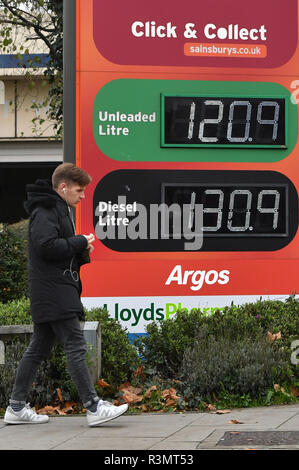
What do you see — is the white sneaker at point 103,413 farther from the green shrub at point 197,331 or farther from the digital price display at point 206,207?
the digital price display at point 206,207

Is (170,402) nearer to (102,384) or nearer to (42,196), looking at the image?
(102,384)

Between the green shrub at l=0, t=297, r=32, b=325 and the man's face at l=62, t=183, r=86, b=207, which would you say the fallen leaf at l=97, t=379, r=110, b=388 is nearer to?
the green shrub at l=0, t=297, r=32, b=325

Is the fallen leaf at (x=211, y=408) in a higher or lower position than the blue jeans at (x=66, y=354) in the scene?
lower

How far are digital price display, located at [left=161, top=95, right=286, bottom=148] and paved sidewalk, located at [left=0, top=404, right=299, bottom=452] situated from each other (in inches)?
118

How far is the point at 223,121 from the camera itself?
9602 millimetres

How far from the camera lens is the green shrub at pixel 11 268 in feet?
44.0

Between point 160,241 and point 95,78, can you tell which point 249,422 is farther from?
point 95,78

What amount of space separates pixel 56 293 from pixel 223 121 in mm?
3367

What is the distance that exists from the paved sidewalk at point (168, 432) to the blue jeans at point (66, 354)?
10.7 inches

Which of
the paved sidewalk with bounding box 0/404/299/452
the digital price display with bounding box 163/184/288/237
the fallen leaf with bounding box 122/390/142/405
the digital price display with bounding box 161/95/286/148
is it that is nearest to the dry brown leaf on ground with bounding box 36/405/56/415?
the paved sidewalk with bounding box 0/404/299/452

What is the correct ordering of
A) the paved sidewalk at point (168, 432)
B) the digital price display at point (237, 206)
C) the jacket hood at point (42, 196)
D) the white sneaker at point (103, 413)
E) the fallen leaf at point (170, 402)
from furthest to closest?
1. the digital price display at point (237, 206)
2. the fallen leaf at point (170, 402)
3. the jacket hood at point (42, 196)
4. the white sneaker at point (103, 413)
5. the paved sidewalk at point (168, 432)

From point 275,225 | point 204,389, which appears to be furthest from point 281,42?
point 204,389

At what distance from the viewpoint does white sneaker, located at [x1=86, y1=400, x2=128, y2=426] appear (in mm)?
6984

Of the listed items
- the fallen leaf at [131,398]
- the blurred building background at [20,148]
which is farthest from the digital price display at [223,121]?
the blurred building background at [20,148]
